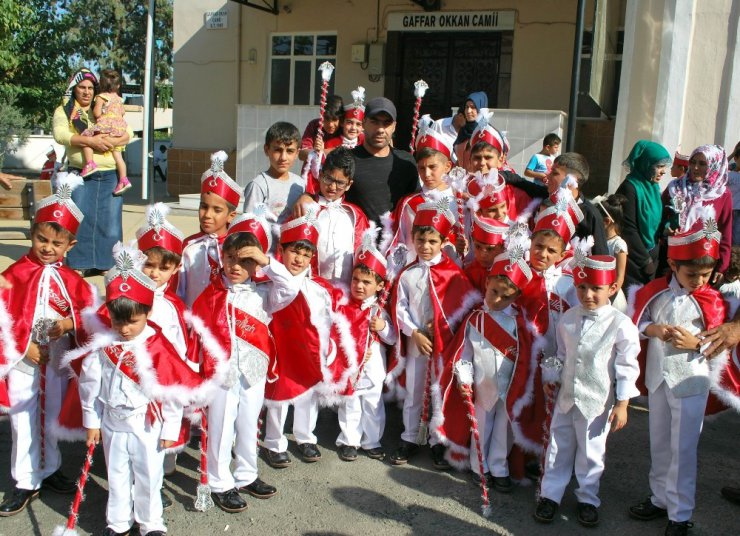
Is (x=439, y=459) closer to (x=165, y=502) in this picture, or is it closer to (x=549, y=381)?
(x=549, y=381)

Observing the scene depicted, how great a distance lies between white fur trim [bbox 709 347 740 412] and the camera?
12.0ft

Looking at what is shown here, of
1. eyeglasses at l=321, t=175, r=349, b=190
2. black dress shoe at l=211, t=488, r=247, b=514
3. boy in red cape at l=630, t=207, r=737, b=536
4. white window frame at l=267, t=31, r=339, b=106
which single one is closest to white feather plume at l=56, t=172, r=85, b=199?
eyeglasses at l=321, t=175, r=349, b=190

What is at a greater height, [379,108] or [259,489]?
[379,108]

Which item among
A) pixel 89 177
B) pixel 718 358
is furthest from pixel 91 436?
pixel 89 177

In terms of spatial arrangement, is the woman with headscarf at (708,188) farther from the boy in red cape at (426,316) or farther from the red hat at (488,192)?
the boy in red cape at (426,316)

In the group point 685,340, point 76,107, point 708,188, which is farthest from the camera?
point 76,107

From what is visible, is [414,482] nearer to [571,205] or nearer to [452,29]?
[571,205]

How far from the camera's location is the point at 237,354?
3771 millimetres

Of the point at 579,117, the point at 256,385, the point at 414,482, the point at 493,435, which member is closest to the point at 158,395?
the point at 256,385

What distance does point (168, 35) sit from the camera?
41312 millimetres

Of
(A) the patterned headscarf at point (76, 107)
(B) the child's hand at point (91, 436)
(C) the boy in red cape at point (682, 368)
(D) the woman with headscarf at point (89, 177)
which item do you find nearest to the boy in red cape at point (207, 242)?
(B) the child's hand at point (91, 436)

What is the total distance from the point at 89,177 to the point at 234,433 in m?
4.52

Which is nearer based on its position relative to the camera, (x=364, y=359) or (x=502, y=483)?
(x=502, y=483)

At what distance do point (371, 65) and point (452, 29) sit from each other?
66.8 inches
